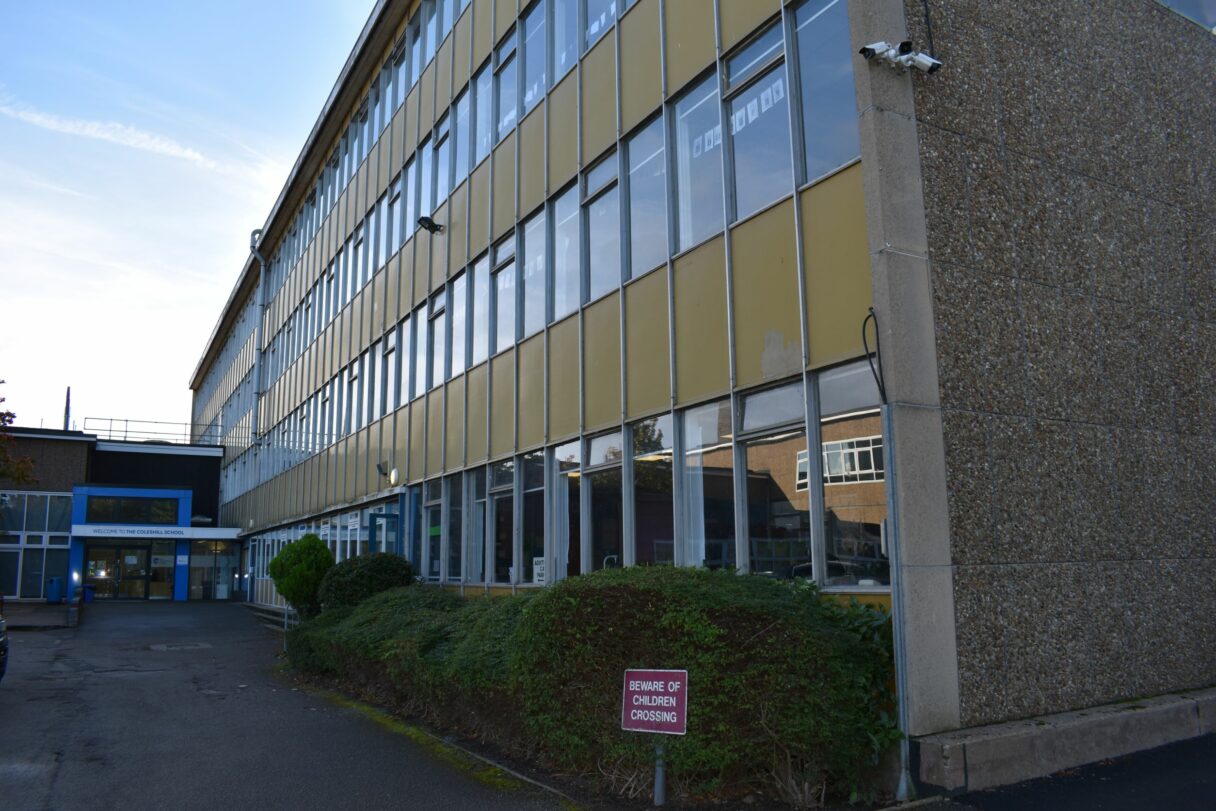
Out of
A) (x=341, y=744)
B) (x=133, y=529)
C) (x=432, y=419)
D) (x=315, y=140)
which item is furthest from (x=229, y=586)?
(x=341, y=744)

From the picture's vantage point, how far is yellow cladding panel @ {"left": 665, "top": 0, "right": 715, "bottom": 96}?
11344mm

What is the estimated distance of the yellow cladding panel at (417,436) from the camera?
1978 centimetres

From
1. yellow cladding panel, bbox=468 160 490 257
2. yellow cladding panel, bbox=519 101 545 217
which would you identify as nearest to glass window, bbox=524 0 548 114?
yellow cladding panel, bbox=519 101 545 217

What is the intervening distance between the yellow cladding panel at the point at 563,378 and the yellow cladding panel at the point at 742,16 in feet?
14.6

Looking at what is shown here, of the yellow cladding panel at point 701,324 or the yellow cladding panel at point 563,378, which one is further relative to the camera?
the yellow cladding panel at point 563,378

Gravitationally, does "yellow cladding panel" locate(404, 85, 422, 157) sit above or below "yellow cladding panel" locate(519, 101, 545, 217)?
above

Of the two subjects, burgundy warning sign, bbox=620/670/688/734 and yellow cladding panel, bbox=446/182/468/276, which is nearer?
burgundy warning sign, bbox=620/670/688/734

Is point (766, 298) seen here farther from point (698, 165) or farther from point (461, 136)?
point (461, 136)

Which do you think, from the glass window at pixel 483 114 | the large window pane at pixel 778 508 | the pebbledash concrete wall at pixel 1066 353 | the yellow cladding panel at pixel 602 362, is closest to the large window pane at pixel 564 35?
the glass window at pixel 483 114

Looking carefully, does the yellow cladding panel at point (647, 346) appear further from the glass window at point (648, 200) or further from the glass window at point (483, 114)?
the glass window at point (483, 114)

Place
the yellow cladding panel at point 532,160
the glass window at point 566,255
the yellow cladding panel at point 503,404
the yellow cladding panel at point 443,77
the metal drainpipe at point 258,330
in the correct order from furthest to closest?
1. the metal drainpipe at point 258,330
2. the yellow cladding panel at point 443,77
3. the yellow cladding panel at point 503,404
4. the yellow cladding panel at point 532,160
5. the glass window at point 566,255

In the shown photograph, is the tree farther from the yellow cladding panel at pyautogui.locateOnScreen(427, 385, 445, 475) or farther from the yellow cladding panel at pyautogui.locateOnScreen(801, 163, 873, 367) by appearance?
the yellow cladding panel at pyautogui.locateOnScreen(801, 163, 873, 367)

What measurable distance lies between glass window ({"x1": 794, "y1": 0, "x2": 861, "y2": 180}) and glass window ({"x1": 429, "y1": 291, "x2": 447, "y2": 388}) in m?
10.7

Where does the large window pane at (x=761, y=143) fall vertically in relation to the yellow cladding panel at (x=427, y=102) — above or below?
below
